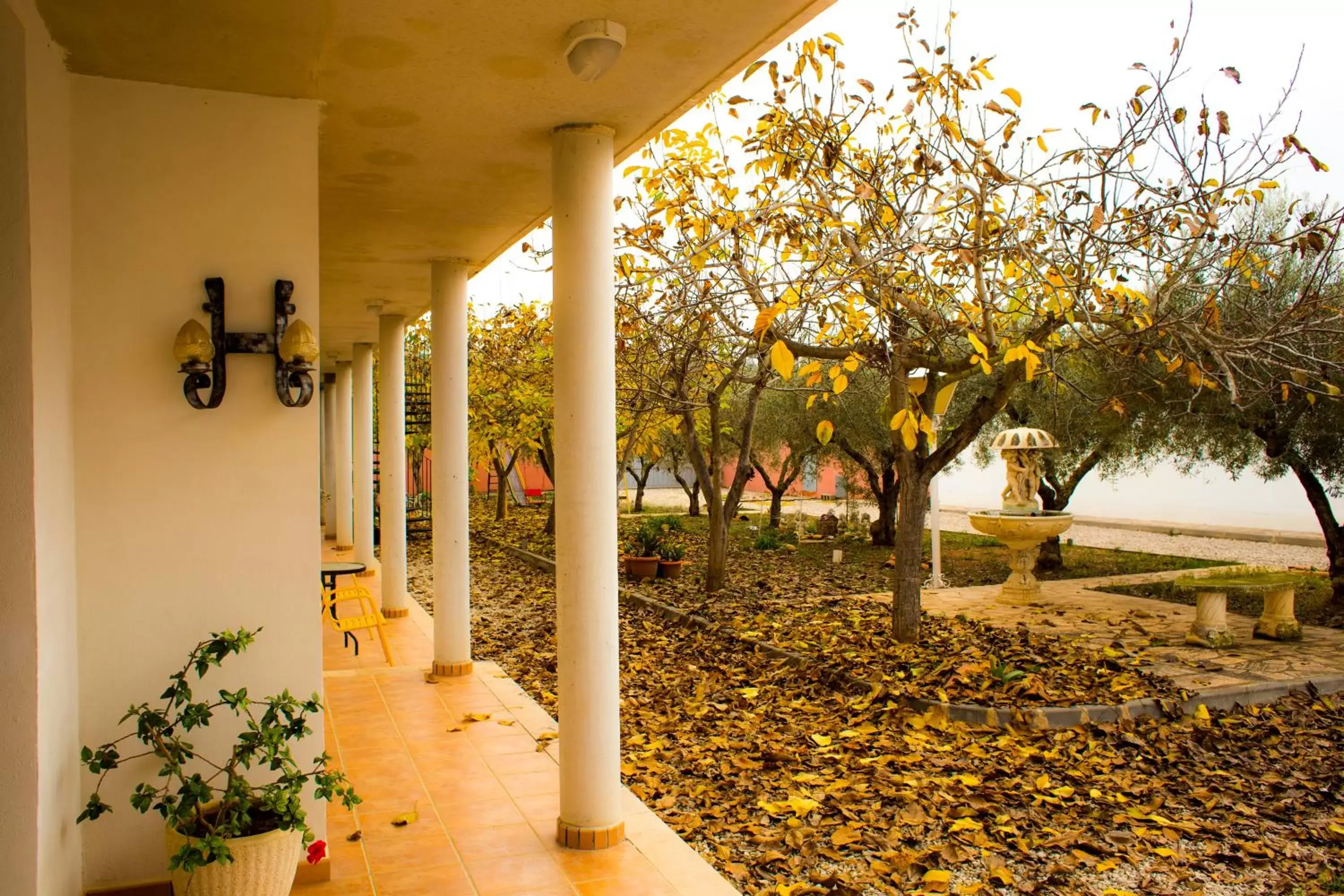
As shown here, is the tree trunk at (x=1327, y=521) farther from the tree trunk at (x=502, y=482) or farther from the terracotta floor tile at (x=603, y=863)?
the tree trunk at (x=502, y=482)

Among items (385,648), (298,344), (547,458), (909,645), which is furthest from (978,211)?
(547,458)

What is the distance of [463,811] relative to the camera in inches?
175

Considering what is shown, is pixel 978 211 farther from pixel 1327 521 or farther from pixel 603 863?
pixel 1327 521

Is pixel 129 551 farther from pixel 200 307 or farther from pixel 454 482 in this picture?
pixel 454 482

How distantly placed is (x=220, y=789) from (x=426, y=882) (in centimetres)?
85

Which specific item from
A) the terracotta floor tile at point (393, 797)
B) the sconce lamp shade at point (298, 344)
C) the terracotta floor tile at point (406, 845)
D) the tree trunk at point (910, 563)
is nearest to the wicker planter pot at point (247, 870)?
the terracotta floor tile at point (406, 845)

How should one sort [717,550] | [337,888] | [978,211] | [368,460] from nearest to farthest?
[337,888]
[978,211]
[717,550]
[368,460]

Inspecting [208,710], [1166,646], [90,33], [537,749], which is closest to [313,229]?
[90,33]

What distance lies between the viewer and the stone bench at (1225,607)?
795 cm

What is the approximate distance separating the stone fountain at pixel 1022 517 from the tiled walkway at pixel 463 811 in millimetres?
6104

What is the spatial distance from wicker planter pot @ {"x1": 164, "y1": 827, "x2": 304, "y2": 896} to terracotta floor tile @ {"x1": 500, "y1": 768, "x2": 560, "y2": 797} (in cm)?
163

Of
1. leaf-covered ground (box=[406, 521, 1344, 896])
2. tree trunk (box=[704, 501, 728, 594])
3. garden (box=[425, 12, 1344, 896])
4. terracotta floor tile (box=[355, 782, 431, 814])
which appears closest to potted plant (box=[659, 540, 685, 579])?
tree trunk (box=[704, 501, 728, 594])

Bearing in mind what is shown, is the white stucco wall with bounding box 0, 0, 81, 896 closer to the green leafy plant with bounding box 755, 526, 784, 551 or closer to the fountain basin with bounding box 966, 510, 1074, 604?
the fountain basin with bounding box 966, 510, 1074, 604

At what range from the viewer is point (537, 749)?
536cm
